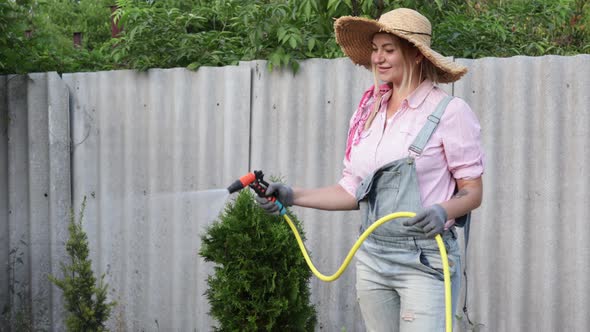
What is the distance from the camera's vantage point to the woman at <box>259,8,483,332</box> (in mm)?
3184

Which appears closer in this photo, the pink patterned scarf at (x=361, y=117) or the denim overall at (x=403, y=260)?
the denim overall at (x=403, y=260)

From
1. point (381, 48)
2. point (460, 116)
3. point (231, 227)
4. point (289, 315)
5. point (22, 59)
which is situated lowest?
point (289, 315)

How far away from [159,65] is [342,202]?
3.53 metres

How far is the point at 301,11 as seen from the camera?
6.09 m

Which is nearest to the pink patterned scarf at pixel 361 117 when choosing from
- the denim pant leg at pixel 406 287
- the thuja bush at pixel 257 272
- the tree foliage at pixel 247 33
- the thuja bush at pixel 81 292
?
the denim pant leg at pixel 406 287

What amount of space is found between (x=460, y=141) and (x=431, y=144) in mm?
112

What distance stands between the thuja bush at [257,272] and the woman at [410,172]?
51.6 inches

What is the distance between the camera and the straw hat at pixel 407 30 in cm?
334

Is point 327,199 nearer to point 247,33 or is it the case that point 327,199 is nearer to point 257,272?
point 257,272

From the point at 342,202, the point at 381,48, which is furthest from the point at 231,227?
the point at 381,48

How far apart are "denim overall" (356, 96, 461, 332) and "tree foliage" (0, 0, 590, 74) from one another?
107 inches

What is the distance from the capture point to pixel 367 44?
3.83 metres

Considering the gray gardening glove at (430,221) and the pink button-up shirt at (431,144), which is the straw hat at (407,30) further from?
the gray gardening glove at (430,221)

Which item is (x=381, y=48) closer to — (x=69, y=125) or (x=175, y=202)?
(x=175, y=202)
